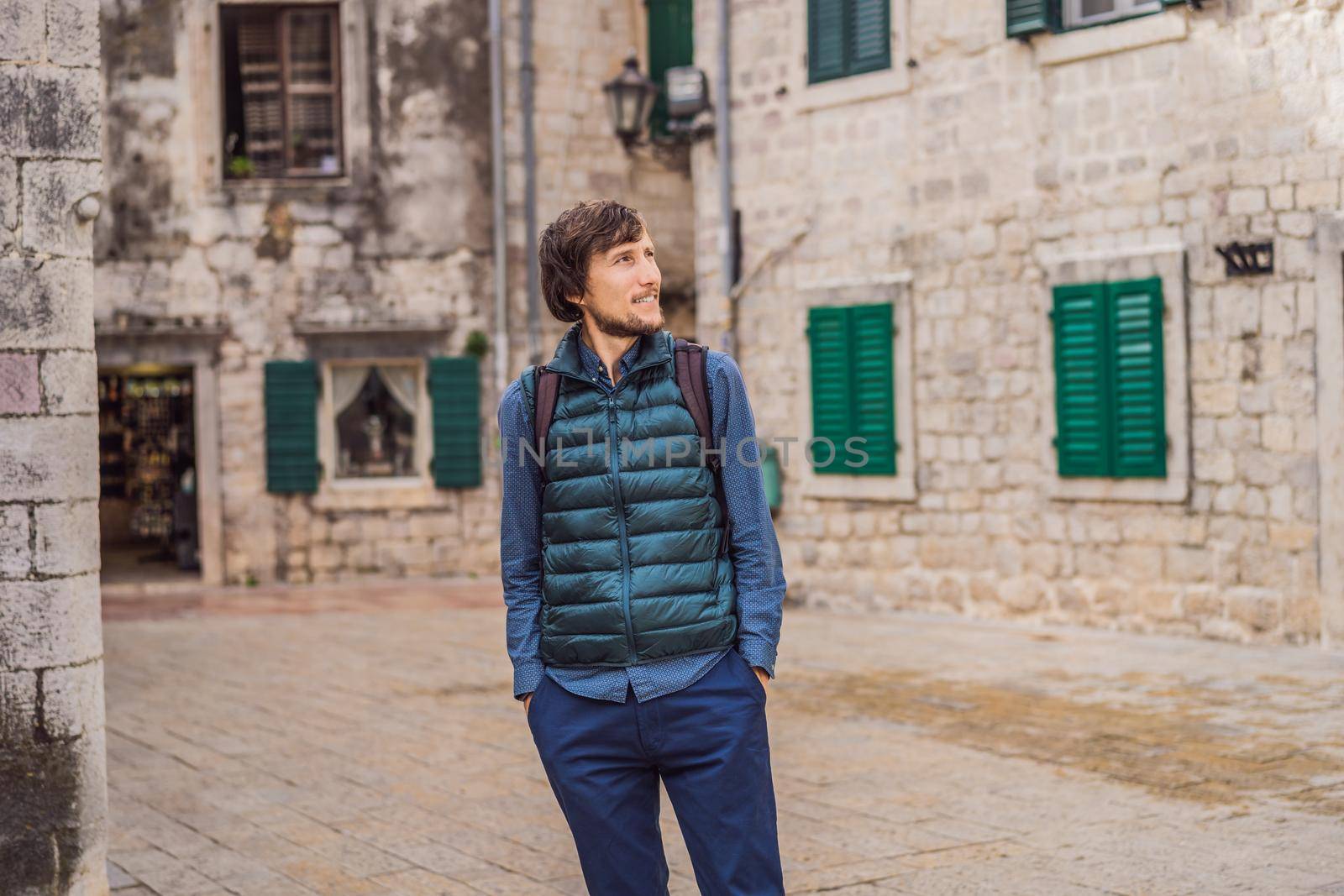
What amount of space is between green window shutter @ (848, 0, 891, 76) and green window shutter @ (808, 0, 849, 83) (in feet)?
0.29

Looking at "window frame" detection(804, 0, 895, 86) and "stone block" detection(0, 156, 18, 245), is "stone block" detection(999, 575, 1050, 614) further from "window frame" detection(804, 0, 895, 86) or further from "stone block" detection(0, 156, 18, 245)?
"stone block" detection(0, 156, 18, 245)

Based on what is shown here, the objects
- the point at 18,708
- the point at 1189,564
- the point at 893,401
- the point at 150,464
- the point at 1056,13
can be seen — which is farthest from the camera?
the point at 150,464

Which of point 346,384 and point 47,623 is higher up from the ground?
point 346,384

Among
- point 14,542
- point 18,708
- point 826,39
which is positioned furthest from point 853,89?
point 18,708

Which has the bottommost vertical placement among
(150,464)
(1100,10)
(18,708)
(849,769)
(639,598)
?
(849,769)

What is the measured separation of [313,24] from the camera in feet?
56.7

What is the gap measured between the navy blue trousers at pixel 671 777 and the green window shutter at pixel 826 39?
Result: 1074cm

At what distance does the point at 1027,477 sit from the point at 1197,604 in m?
1.68

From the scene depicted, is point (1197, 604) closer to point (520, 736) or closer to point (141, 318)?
point (520, 736)

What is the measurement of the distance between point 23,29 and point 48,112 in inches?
9.8

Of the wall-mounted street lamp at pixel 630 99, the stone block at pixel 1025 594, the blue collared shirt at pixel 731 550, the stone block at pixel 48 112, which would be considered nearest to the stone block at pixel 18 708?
the stone block at pixel 48 112

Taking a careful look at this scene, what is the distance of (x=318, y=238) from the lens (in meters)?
17.1

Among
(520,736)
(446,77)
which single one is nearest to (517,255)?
(446,77)

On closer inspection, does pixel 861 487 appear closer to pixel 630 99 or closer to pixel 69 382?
pixel 630 99
